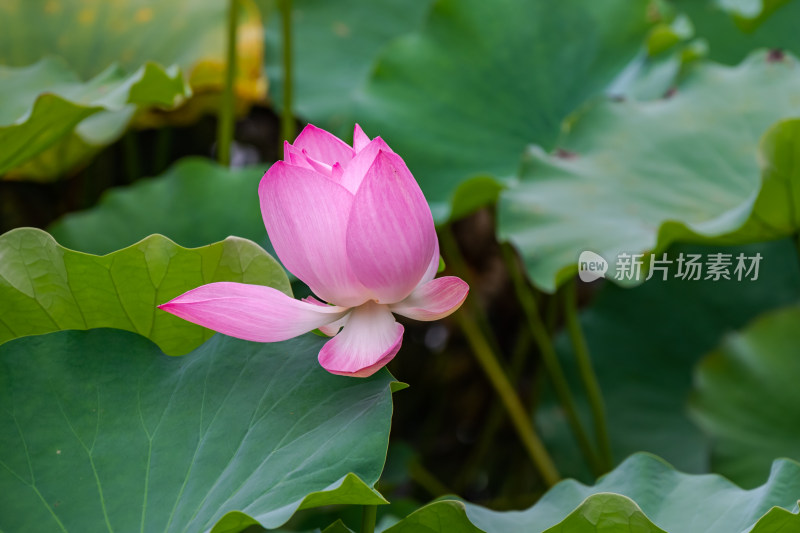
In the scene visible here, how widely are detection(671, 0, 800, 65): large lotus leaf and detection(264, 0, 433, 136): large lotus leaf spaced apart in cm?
49

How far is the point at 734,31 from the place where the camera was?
1417 mm

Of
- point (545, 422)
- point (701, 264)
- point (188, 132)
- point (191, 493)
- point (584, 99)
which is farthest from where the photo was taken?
point (188, 132)

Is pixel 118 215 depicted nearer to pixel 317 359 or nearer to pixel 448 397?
pixel 317 359

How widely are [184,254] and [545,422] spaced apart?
1054 mm

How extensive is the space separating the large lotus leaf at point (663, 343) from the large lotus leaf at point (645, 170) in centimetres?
37

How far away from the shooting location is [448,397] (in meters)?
1.90

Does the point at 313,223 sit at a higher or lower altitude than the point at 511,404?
higher

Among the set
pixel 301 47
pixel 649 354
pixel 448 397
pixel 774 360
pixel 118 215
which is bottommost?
pixel 448 397

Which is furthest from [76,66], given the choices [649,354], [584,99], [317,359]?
[649,354]

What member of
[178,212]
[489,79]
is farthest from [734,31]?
[178,212]

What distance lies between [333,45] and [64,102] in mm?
736

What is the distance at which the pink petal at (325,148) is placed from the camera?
0.51 meters

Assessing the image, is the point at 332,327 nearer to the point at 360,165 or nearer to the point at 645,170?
the point at 360,165

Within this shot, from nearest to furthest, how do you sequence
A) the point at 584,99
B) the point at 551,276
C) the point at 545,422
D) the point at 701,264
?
the point at 551,276
the point at 584,99
the point at 701,264
the point at 545,422
